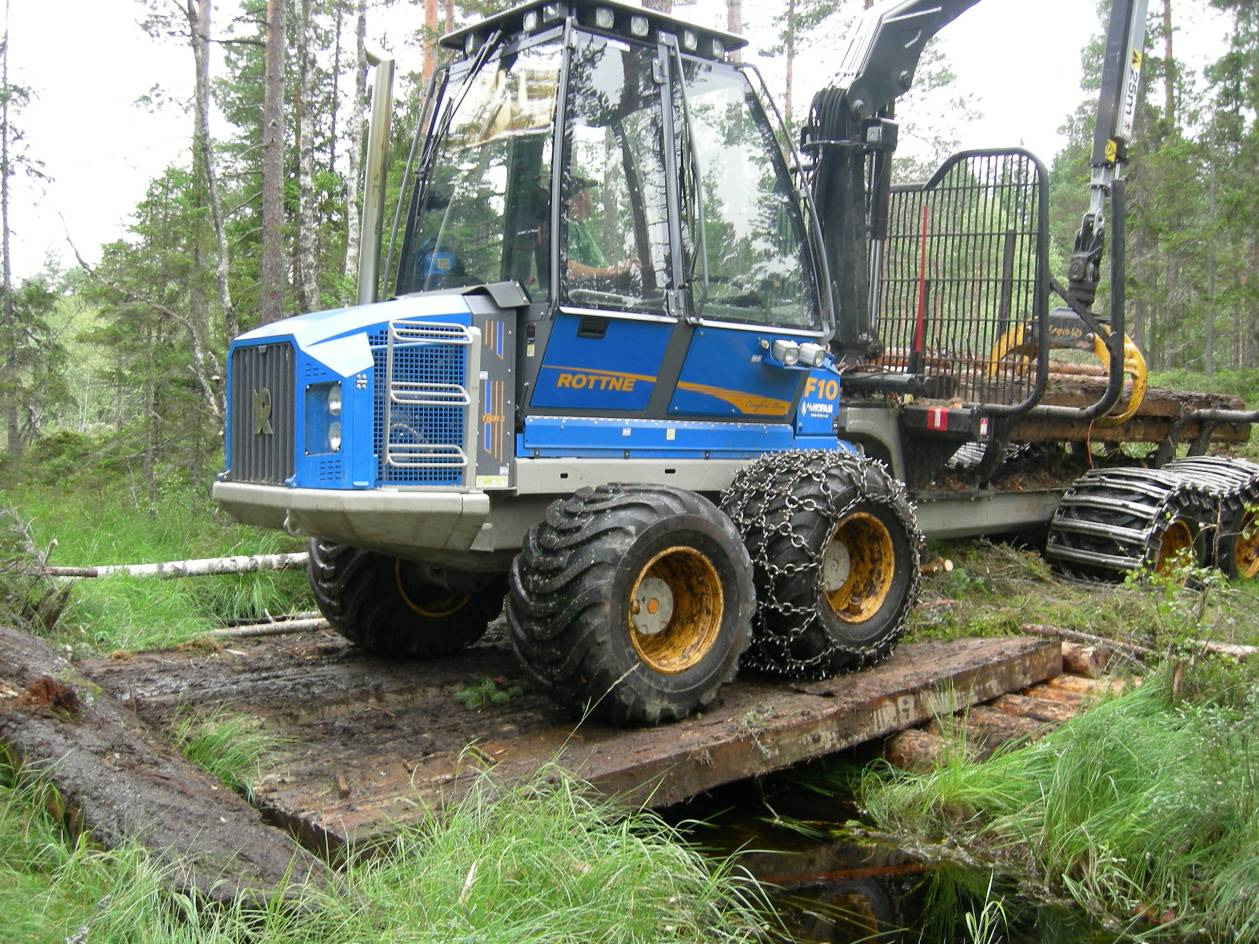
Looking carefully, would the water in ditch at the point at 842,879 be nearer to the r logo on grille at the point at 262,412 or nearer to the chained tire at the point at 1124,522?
the r logo on grille at the point at 262,412

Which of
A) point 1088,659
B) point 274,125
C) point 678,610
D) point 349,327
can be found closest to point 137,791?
point 349,327

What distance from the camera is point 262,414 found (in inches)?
193

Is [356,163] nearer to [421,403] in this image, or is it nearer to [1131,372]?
[1131,372]

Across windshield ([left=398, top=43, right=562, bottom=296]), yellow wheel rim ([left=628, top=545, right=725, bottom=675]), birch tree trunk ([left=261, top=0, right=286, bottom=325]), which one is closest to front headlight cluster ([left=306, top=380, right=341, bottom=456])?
windshield ([left=398, top=43, right=562, bottom=296])

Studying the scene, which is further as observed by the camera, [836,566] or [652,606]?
[836,566]

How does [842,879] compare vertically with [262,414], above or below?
below

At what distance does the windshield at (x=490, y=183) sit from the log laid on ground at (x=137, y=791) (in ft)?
8.08

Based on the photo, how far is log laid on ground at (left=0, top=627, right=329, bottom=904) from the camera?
127 inches

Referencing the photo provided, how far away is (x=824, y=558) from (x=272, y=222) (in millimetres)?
8423

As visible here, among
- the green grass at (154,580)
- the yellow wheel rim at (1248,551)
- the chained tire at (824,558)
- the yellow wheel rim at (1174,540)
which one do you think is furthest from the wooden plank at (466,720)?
the yellow wheel rim at (1248,551)

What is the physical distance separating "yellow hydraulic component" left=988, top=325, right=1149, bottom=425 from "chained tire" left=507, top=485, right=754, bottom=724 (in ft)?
11.2

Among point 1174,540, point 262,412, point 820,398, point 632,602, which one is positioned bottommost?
point 1174,540

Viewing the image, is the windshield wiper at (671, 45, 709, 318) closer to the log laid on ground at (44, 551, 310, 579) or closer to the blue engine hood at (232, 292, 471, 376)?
the blue engine hood at (232, 292, 471, 376)

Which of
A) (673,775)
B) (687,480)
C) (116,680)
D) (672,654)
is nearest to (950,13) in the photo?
(687,480)
